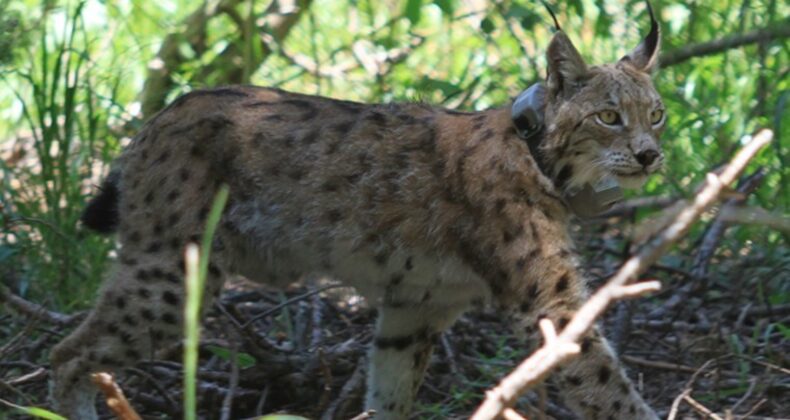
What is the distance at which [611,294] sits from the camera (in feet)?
8.89

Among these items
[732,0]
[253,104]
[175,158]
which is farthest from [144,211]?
[732,0]

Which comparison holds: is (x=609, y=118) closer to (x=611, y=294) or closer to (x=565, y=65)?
(x=565, y=65)

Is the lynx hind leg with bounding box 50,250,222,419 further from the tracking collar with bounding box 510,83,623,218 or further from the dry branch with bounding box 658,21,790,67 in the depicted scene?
the dry branch with bounding box 658,21,790,67

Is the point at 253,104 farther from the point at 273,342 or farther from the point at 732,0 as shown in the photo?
the point at 732,0

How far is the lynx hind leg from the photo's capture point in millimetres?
5234

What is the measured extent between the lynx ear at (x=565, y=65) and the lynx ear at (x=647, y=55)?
33 centimetres

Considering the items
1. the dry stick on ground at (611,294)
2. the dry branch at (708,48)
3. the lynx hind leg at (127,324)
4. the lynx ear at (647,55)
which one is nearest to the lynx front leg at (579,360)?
the lynx ear at (647,55)

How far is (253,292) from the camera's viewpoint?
22.5ft

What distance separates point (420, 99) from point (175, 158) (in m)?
1.14

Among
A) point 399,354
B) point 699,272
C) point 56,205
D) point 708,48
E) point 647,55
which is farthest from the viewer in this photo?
point 708,48

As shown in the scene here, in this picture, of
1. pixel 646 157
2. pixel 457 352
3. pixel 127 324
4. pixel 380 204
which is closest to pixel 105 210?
pixel 127 324

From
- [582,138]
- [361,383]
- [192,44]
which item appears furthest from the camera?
[192,44]

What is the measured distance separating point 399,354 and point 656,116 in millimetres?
1389

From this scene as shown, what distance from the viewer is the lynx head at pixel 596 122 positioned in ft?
16.1
